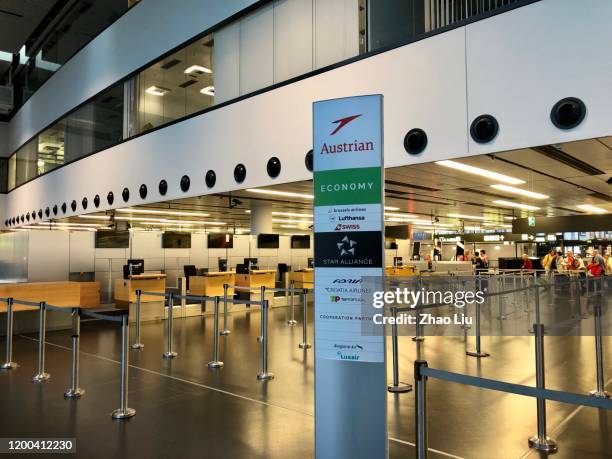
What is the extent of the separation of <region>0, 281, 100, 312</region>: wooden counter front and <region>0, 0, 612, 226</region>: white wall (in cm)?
406

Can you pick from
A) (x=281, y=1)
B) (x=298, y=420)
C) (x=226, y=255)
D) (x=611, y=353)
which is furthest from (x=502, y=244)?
(x=298, y=420)

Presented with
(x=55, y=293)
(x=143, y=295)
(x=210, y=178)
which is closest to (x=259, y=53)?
(x=210, y=178)

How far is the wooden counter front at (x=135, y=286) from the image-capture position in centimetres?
1200

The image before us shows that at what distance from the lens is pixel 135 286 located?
40.1 ft

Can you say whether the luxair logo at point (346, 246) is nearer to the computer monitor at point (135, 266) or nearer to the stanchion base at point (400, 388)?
the stanchion base at point (400, 388)

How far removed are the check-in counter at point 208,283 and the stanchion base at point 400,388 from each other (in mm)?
9205

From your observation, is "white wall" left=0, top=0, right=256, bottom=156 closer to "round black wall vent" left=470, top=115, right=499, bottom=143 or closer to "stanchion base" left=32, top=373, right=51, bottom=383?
"round black wall vent" left=470, top=115, right=499, bottom=143

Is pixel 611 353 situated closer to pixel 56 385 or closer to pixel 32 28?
pixel 56 385

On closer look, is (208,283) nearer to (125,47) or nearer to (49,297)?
(49,297)

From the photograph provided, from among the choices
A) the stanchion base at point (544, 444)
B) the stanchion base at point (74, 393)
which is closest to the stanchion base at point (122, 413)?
the stanchion base at point (74, 393)

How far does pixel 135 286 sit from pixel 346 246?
1051 cm

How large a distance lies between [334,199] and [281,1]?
6319 millimetres

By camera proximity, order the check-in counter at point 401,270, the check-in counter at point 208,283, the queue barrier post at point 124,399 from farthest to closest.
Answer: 1. the check-in counter at point 401,270
2. the check-in counter at point 208,283
3. the queue barrier post at point 124,399

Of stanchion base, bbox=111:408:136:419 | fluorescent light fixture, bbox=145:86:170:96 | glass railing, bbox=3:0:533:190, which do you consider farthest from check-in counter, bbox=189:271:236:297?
stanchion base, bbox=111:408:136:419
